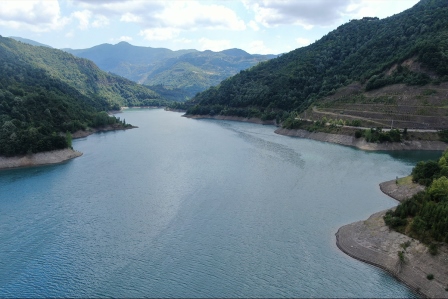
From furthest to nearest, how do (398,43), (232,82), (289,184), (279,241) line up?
1. (232,82)
2. (398,43)
3. (289,184)
4. (279,241)

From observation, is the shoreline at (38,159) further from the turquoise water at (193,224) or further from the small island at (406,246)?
the small island at (406,246)

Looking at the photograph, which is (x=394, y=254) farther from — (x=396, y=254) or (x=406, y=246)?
(x=406, y=246)

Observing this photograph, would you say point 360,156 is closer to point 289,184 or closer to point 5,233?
point 289,184

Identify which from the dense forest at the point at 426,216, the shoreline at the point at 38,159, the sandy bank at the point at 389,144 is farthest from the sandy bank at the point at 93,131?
the dense forest at the point at 426,216

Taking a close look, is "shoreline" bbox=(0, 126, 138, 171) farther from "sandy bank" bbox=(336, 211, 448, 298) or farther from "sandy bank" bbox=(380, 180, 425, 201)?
"sandy bank" bbox=(380, 180, 425, 201)

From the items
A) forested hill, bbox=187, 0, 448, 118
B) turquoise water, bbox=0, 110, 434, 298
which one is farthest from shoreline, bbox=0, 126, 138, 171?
forested hill, bbox=187, 0, 448, 118

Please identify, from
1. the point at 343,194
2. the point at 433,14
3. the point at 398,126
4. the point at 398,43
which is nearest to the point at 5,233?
the point at 343,194
